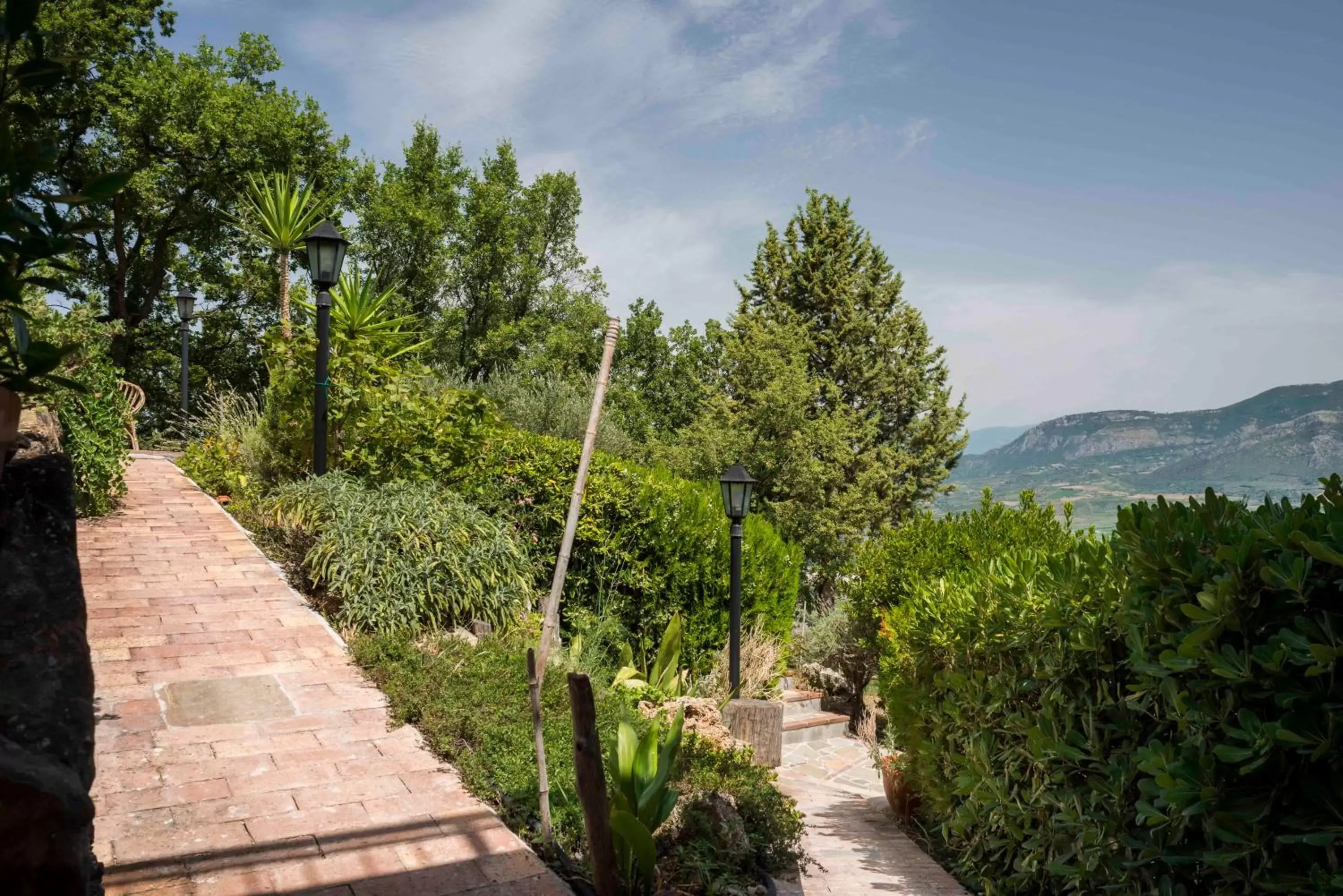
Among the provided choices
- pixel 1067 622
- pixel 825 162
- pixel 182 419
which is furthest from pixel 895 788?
pixel 825 162

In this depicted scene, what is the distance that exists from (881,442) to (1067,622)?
869 inches

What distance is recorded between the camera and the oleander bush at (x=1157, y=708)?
2080 millimetres

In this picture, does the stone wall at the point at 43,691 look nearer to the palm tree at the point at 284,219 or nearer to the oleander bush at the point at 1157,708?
the oleander bush at the point at 1157,708

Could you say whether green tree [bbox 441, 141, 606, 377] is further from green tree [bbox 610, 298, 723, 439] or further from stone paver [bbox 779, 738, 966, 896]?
stone paver [bbox 779, 738, 966, 896]

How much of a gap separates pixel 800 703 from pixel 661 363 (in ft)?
59.2

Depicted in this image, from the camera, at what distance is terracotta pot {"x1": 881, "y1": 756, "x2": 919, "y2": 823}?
5586mm

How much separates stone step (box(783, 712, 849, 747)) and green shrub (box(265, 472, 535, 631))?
3.22 meters

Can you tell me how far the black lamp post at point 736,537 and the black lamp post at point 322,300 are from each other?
395 cm

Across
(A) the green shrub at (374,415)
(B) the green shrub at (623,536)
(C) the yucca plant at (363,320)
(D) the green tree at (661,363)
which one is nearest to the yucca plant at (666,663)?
(B) the green shrub at (623,536)

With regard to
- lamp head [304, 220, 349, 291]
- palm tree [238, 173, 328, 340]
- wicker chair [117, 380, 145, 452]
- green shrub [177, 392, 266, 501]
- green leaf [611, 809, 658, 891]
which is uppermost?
palm tree [238, 173, 328, 340]

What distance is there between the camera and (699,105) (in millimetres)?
11477

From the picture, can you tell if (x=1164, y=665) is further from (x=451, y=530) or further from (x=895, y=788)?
(x=451, y=530)

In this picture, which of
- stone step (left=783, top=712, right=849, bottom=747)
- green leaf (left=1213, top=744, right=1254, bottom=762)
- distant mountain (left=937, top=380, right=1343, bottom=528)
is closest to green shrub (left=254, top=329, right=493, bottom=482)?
stone step (left=783, top=712, right=849, bottom=747)

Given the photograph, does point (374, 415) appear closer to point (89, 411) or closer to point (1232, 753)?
point (89, 411)
